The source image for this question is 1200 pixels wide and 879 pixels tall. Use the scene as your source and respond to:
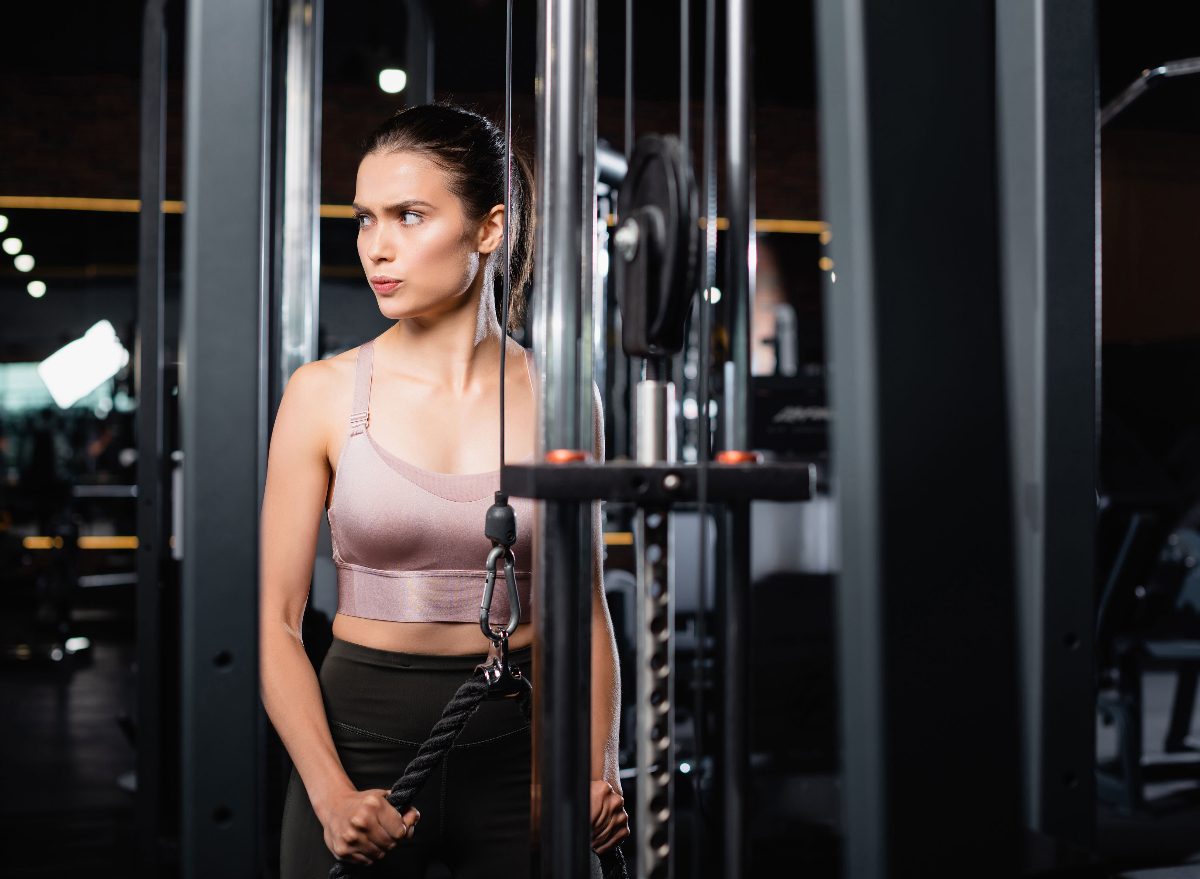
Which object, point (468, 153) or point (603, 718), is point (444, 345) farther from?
point (603, 718)

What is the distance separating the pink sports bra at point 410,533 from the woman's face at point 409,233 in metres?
0.10

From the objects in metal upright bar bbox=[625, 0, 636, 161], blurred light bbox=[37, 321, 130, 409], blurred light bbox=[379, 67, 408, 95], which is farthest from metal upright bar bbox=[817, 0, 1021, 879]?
blurred light bbox=[37, 321, 130, 409]

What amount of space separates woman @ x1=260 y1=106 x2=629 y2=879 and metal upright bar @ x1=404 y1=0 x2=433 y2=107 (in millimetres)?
934

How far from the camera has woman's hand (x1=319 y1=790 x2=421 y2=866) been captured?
90 centimetres

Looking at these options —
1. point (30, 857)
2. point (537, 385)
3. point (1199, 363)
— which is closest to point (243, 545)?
point (537, 385)

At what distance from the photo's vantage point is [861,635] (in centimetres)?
63

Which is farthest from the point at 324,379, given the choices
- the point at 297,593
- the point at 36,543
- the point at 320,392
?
the point at 36,543

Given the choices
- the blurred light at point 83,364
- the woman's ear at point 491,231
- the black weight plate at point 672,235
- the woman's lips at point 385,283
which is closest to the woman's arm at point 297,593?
the woman's lips at point 385,283

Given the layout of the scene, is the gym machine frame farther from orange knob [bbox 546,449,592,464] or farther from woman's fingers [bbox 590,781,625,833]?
woman's fingers [bbox 590,781,625,833]

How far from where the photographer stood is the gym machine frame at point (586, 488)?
0.66 m

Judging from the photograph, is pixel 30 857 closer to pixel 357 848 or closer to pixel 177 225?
pixel 357 848

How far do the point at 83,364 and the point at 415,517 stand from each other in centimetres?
610

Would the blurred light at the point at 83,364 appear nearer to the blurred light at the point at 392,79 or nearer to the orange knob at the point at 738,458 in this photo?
the blurred light at the point at 392,79

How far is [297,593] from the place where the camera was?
3.23ft
